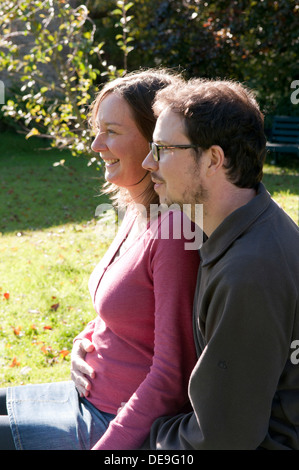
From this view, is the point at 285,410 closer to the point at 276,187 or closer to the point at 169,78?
the point at 169,78

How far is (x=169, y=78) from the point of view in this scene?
2.36 metres

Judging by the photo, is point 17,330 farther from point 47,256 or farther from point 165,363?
point 165,363

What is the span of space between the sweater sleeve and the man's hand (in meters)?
0.30

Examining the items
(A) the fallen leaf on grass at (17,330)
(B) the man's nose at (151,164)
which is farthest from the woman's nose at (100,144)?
(A) the fallen leaf on grass at (17,330)

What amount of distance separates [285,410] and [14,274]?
16.6ft

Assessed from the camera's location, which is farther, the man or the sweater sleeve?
the sweater sleeve

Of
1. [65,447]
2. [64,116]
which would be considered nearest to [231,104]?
[65,447]

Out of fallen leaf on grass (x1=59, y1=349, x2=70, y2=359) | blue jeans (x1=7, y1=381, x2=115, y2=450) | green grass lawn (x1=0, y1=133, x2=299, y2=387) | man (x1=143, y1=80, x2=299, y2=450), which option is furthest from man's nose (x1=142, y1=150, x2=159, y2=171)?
fallen leaf on grass (x1=59, y1=349, x2=70, y2=359)

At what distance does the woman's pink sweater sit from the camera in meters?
1.91

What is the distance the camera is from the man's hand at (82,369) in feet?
7.20

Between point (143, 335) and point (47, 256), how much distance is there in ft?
16.8

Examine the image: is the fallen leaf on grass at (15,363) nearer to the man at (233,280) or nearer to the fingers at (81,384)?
the fingers at (81,384)

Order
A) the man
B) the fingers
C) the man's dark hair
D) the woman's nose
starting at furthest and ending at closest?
the woman's nose, the fingers, the man's dark hair, the man

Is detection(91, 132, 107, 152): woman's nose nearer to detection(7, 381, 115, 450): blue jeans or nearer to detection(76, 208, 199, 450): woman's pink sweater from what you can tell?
detection(76, 208, 199, 450): woman's pink sweater
